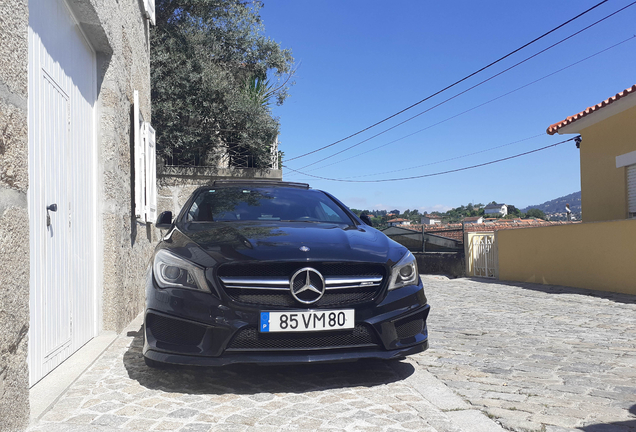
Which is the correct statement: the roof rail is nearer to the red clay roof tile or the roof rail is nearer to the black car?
the black car

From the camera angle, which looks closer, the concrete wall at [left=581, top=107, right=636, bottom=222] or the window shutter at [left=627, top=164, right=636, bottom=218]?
the window shutter at [left=627, top=164, right=636, bottom=218]

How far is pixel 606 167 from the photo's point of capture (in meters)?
11.9

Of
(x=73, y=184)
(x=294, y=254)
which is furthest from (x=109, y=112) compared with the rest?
(x=294, y=254)

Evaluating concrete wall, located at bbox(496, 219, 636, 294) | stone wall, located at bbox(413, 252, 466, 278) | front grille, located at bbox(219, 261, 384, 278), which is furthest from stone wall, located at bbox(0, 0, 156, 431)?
stone wall, located at bbox(413, 252, 466, 278)

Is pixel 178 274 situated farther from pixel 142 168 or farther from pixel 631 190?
pixel 631 190

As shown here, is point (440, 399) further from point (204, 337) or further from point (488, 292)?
point (488, 292)

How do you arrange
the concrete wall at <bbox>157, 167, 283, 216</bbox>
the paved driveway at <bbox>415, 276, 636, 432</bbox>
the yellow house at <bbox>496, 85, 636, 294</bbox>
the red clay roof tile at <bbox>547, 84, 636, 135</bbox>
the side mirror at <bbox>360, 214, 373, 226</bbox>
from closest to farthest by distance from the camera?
the paved driveway at <bbox>415, 276, 636, 432</bbox> < the side mirror at <bbox>360, 214, 373, 226</bbox> < the yellow house at <bbox>496, 85, 636, 294</bbox> < the red clay roof tile at <bbox>547, 84, 636, 135</bbox> < the concrete wall at <bbox>157, 167, 283, 216</bbox>

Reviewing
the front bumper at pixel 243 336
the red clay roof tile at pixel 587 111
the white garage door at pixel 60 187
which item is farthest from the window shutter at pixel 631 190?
the white garage door at pixel 60 187

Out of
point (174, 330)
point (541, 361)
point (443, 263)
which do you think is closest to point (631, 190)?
point (443, 263)

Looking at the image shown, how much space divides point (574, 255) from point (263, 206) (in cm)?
839

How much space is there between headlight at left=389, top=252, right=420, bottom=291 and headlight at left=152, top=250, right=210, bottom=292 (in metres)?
1.18

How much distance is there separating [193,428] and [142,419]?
12.9 inches

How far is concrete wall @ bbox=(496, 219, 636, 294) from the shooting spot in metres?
9.38

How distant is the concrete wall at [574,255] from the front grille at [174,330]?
28.1ft
